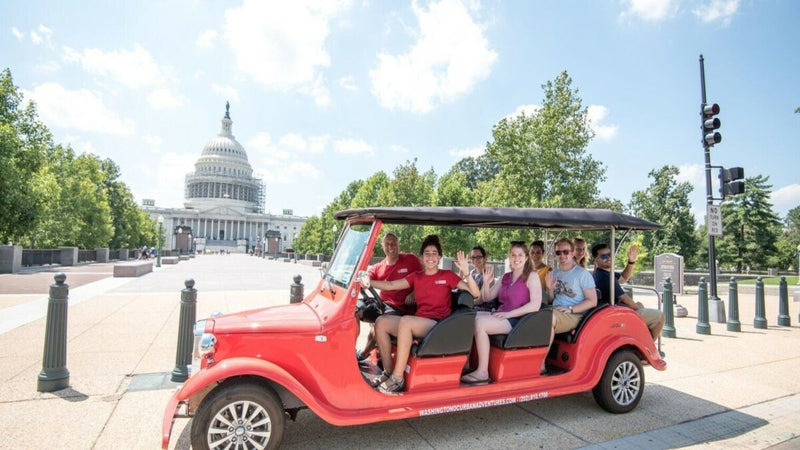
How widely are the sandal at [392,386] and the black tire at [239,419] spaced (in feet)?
3.20

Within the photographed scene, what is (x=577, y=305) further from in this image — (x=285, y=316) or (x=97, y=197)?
(x=97, y=197)

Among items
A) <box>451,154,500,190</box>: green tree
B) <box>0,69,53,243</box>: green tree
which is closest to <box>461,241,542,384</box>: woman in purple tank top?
<box>0,69,53,243</box>: green tree

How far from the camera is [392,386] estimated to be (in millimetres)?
4266

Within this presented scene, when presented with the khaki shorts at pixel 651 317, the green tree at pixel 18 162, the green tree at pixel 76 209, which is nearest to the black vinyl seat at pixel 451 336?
the khaki shorts at pixel 651 317

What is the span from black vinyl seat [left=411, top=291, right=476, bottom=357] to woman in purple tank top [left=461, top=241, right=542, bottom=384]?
0.90 feet

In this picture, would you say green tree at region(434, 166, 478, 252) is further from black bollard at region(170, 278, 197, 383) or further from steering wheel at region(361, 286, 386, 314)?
steering wheel at region(361, 286, 386, 314)

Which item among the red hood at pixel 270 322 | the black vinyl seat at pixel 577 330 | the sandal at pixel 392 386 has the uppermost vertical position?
the red hood at pixel 270 322

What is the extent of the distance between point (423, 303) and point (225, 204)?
515 ft

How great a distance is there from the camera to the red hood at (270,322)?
387 centimetres

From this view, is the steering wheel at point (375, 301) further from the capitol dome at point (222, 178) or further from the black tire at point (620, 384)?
the capitol dome at point (222, 178)

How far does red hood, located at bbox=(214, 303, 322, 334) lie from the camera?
152 inches

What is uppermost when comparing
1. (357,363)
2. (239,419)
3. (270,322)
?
(270,322)

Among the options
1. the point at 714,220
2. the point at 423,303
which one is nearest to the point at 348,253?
the point at 423,303

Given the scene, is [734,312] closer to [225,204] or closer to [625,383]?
[625,383]
